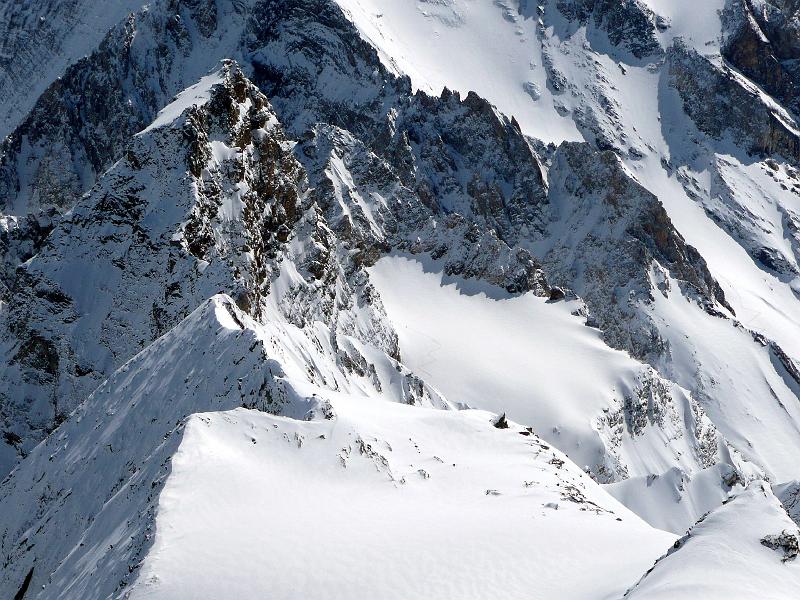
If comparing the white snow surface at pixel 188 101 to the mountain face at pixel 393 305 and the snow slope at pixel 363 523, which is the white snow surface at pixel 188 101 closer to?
the mountain face at pixel 393 305

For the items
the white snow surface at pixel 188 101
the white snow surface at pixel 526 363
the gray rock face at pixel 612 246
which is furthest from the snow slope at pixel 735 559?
the gray rock face at pixel 612 246

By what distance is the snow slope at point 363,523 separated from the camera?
24.0 metres

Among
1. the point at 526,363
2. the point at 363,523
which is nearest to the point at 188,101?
the point at 526,363

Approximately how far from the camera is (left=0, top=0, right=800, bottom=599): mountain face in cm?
2688

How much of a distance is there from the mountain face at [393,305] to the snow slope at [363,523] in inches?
5.4

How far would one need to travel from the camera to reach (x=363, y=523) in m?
27.9

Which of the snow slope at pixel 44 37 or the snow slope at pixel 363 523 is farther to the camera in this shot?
the snow slope at pixel 44 37

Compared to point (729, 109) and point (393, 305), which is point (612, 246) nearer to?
point (393, 305)

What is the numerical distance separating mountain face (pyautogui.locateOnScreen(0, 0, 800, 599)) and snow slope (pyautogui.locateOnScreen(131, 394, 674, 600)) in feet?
0.45

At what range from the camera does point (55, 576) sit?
29266 millimetres

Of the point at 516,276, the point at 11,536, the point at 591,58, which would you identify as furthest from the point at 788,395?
the point at 11,536

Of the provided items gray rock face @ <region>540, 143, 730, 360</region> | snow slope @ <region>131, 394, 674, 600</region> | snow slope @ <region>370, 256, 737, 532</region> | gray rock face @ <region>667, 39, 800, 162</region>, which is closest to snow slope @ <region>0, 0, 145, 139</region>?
gray rock face @ <region>540, 143, 730, 360</region>

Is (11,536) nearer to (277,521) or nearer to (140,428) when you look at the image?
(140,428)

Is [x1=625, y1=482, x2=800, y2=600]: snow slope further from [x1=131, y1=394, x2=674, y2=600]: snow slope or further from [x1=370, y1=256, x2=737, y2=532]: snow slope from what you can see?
[x1=370, y1=256, x2=737, y2=532]: snow slope
